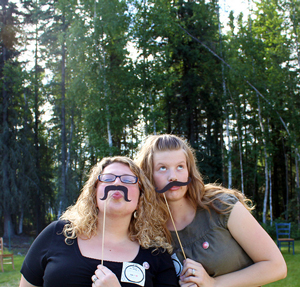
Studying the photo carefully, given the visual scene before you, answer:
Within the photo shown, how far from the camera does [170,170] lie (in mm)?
2275

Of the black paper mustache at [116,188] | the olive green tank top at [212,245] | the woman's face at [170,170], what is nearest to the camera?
the black paper mustache at [116,188]

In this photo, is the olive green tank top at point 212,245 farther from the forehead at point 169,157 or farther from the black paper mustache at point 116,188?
the black paper mustache at point 116,188

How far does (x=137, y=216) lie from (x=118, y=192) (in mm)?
371

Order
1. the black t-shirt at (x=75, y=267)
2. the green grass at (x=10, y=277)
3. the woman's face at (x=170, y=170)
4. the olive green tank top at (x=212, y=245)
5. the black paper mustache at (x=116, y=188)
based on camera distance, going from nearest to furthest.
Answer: the black t-shirt at (x=75, y=267) → the black paper mustache at (x=116, y=188) → the olive green tank top at (x=212, y=245) → the woman's face at (x=170, y=170) → the green grass at (x=10, y=277)

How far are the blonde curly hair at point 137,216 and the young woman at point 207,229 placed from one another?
90 mm

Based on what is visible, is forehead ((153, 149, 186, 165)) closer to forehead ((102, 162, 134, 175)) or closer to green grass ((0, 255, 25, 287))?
forehead ((102, 162, 134, 175))

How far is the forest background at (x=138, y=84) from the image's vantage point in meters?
15.9

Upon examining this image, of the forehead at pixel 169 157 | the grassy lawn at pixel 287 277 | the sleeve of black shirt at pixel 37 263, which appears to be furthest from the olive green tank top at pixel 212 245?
the grassy lawn at pixel 287 277

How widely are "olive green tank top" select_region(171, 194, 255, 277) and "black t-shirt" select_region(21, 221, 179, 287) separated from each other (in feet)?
0.56

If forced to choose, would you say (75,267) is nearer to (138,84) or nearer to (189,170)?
(189,170)

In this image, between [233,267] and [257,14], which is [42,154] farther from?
[233,267]

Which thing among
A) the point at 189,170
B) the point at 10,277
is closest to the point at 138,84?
the point at 10,277

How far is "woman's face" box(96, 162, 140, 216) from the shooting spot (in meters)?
2.03

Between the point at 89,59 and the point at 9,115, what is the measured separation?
305 inches
